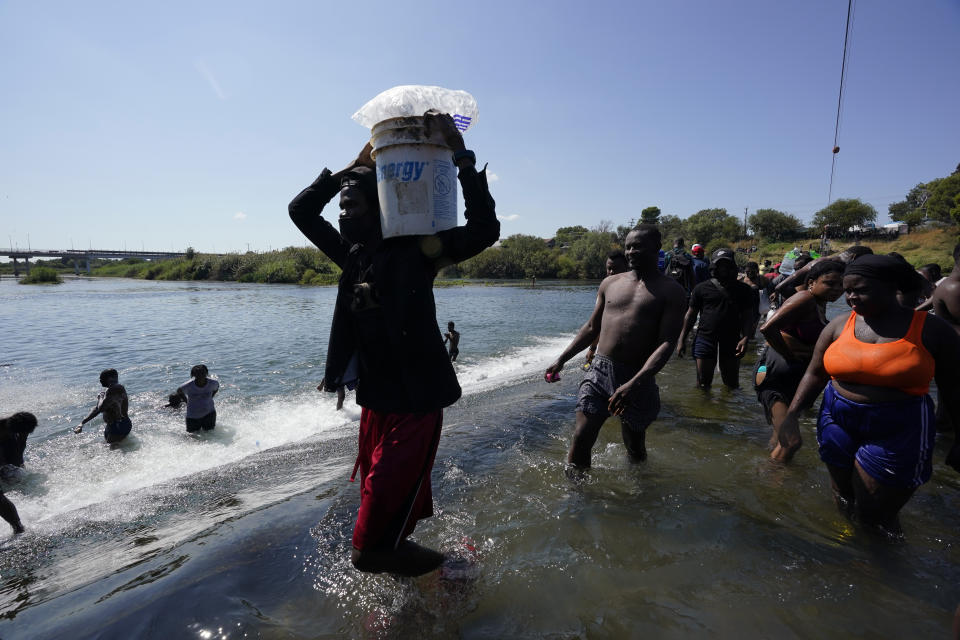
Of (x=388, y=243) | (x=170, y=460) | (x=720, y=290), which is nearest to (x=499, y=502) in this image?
(x=388, y=243)

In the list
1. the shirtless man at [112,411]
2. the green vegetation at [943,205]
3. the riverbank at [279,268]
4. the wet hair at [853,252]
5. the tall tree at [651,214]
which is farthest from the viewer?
the tall tree at [651,214]

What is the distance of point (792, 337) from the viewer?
4.01 meters

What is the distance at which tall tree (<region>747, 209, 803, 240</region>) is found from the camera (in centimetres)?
7906

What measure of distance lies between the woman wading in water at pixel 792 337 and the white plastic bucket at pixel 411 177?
3.41 metres

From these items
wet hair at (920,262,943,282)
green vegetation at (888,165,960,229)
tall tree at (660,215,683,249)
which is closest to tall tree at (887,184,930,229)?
green vegetation at (888,165,960,229)

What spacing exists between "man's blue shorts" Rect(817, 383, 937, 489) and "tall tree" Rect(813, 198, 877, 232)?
86000mm

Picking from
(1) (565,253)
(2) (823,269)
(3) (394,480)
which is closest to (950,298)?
(2) (823,269)

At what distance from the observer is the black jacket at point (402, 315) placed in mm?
1911

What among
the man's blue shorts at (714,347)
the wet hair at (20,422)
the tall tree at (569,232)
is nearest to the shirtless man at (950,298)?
the man's blue shorts at (714,347)

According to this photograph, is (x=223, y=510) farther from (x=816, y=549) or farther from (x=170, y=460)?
(x=816, y=549)

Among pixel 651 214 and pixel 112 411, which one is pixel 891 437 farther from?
pixel 651 214

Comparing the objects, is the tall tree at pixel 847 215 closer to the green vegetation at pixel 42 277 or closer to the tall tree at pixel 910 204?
the tall tree at pixel 910 204

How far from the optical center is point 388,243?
2018mm

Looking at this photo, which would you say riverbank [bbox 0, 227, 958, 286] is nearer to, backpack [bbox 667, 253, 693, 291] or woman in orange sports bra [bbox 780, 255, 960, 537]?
backpack [bbox 667, 253, 693, 291]
